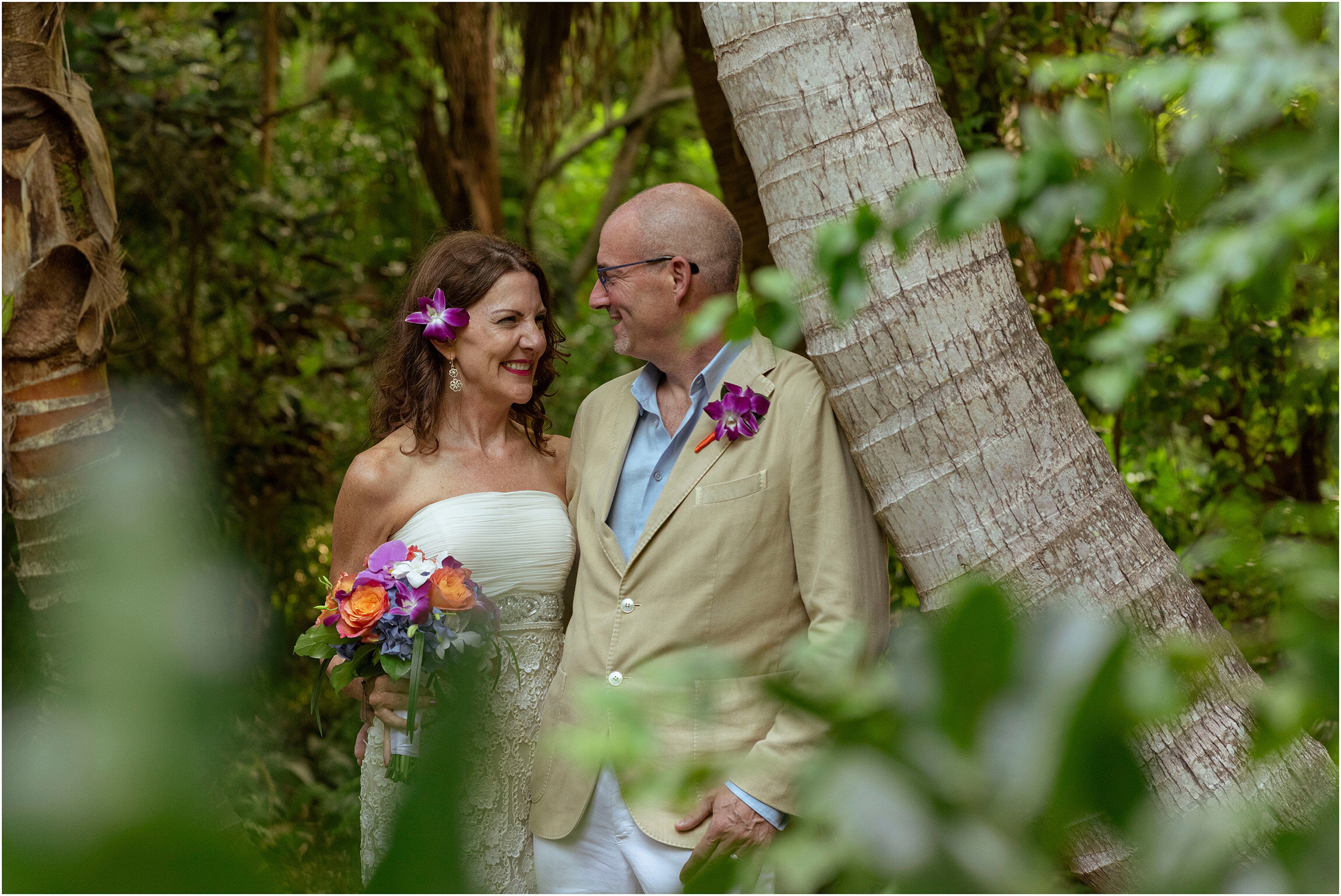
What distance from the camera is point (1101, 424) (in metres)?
4.04

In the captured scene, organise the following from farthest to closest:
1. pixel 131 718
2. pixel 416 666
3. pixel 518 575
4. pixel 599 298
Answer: pixel 518 575
pixel 599 298
pixel 416 666
pixel 131 718

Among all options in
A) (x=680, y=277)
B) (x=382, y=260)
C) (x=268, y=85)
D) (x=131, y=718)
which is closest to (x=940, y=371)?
(x=680, y=277)

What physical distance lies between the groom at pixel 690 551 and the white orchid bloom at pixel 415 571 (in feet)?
1.24

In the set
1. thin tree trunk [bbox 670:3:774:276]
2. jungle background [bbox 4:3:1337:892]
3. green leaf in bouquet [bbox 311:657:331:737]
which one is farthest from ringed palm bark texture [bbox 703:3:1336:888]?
thin tree trunk [bbox 670:3:774:276]

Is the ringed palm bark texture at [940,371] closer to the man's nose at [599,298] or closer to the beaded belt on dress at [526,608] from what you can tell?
the man's nose at [599,298]

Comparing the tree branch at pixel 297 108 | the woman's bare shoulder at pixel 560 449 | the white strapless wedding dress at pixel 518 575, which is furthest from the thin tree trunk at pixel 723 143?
the tree branch at pixel 297 108

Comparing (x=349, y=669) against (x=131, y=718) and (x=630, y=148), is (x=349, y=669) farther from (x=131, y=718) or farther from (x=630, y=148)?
(x=630, y=148)

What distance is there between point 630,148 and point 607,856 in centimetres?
680

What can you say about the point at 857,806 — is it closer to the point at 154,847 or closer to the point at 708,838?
the point at 154,847

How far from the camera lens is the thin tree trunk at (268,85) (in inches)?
263

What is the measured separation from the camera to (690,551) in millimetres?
2375

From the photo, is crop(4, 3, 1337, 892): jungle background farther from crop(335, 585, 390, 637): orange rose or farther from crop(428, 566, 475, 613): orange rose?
crop(428, 566, 475, 613): orange rose

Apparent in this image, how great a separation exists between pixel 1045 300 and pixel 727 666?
147 inches

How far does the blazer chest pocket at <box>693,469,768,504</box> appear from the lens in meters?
2.37
